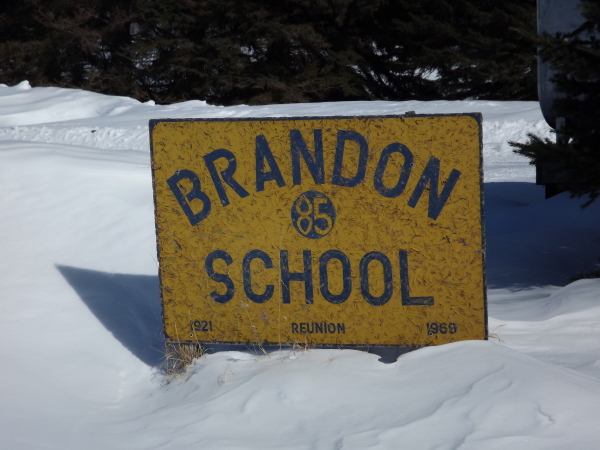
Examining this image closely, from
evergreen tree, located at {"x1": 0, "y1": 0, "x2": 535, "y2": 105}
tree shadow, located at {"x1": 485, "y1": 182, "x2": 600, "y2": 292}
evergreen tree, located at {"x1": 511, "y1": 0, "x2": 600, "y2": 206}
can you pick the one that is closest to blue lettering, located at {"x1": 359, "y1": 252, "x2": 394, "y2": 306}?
evergreen tree, located at {"x1": 511, "y1": 0, "x2": 600, "y2": 206}

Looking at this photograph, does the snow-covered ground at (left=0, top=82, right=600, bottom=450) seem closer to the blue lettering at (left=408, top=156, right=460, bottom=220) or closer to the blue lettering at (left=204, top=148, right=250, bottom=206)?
the blue lettering at (left=408, top=156, right=460, bottom=220)

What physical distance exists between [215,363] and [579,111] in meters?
3.09

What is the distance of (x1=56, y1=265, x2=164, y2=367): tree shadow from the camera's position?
3941 mm

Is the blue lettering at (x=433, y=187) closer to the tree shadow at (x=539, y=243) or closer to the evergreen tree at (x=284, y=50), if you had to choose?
the tree shadow at (x=539, y=243)

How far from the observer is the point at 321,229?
11.0 feet

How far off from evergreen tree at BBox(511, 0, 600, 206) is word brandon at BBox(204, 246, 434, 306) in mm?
1829

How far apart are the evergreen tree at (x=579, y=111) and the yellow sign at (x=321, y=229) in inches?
63.6

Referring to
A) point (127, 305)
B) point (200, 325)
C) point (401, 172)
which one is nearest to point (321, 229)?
point (401, 172)

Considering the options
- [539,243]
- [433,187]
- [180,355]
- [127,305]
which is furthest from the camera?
[539,243]

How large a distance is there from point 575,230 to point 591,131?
1.80m

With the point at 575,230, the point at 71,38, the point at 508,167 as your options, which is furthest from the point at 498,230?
the point at 71,38

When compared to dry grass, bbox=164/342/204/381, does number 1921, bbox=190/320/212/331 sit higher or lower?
higher

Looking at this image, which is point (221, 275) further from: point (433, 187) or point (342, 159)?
point (433, 187)

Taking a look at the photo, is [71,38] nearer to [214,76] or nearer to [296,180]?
[214,76]
